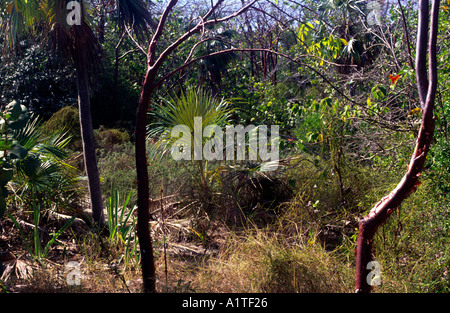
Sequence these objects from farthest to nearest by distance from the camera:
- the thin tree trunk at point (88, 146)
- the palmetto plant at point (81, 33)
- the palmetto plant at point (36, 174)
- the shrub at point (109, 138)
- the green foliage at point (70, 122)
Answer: the shrub at point (109, 138) → the green foliage at point (70, 122) → the thin tree trunk at point (88, 146) → the palmetto plant at point (81, 33) → the palmetto plant at point (36, 174)

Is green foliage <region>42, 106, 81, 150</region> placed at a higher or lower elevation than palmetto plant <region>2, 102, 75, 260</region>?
higher

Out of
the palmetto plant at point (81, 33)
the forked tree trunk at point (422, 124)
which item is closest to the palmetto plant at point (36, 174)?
the palmetto plant at point (81, 33)

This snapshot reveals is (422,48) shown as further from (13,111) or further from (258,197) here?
(258,197)

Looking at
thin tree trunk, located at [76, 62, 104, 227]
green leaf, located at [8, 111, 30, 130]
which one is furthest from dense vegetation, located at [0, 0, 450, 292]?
thin tree trunk, located at [76, 62, 104, 227]

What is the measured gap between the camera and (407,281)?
136 inches

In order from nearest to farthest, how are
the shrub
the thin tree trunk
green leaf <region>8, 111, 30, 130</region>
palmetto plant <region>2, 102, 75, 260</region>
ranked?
green leaf <region>8, 111, 30, 130</region>, palmetto plant <region>2, 102, 75, 260</region>, the thin tree trunk, the shrub

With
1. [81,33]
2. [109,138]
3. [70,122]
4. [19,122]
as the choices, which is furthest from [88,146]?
[109,138]

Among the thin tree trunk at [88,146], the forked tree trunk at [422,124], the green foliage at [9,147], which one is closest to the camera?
the forked tree trunk at [422,124]

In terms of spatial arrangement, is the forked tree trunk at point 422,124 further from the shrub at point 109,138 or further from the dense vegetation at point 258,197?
the shrub at point 109,138

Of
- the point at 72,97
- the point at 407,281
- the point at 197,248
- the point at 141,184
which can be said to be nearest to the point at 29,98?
the point at 72,97

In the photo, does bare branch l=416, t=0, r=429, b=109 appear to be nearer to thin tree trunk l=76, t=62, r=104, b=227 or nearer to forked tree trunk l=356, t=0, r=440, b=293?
forked tree trunk l=356, t=0, r=440, b=293

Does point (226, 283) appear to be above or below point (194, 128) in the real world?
below

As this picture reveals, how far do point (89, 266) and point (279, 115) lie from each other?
6.22m

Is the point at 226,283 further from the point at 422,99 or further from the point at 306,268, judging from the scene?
the point at 422,99
